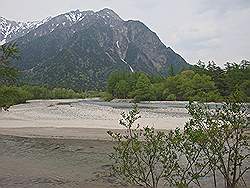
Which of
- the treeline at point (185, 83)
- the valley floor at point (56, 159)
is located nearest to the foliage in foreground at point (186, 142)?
the valley floor at point (56, 159)

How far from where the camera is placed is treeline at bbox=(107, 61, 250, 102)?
122269mm

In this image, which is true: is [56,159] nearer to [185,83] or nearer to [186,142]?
[186,142]

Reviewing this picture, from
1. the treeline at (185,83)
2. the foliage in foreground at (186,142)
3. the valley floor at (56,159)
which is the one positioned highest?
the treeline at (185,83)

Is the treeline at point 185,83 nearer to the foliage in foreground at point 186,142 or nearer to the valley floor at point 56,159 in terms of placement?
the valley floor at point 56,159

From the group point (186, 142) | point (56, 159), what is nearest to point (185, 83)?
point (56, 159)

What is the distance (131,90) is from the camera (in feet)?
491

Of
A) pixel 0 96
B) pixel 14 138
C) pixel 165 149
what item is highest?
pixel 0 96

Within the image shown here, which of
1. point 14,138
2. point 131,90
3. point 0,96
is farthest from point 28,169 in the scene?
point 131,90

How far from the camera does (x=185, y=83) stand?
127500 millimetres

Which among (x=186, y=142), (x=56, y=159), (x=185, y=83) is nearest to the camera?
(x=186, y=142)

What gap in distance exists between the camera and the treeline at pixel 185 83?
401ft

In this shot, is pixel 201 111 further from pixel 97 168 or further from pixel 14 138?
pixel 14 138

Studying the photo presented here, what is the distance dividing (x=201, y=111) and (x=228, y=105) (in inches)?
36.3

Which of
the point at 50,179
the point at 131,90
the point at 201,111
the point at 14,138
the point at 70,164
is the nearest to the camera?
the point at 201,111
